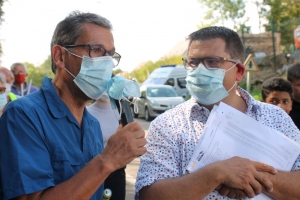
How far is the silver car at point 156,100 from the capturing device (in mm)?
16250

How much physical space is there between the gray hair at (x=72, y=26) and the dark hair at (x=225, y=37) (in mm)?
576

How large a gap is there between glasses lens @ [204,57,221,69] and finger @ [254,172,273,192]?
74cm

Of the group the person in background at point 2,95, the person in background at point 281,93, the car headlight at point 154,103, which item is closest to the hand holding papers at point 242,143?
the person in background at point 281,93

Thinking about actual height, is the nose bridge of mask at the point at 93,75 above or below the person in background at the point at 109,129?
above

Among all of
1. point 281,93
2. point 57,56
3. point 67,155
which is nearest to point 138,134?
point 67,155

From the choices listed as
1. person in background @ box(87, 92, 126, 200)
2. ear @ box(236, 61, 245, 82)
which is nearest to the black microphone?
ear @ box(236, 61, 245, 82)

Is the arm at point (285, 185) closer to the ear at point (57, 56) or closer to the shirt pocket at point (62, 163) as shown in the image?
the shirt pocket at point (62, 163)

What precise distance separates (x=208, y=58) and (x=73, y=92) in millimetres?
852

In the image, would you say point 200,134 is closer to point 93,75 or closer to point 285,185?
point 285,185

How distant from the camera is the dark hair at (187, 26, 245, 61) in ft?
7.94

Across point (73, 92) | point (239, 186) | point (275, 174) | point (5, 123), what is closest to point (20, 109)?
point (5, 123)

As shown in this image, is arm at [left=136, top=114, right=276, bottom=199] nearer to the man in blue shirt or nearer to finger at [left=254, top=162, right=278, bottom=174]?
finger at [left=254, top=162, right=278, bottom=174]

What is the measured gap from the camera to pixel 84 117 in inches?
88.3

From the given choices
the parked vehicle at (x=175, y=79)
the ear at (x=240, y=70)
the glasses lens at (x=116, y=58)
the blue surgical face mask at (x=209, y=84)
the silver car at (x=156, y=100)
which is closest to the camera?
the glasses lens at (x=116, y=58)
